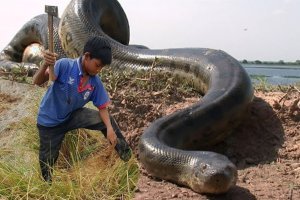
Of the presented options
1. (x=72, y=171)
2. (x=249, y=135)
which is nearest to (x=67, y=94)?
(x=72, y=171)

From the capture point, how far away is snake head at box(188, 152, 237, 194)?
507cm

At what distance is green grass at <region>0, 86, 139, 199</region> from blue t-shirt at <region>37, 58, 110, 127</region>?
54 centimetres

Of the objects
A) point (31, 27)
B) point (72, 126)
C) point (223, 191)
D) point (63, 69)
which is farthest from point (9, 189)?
point (31, 27)

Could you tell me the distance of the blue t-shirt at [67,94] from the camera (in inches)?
211

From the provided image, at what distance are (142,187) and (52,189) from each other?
3.08 ft

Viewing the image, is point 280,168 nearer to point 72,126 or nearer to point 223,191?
point 223,191

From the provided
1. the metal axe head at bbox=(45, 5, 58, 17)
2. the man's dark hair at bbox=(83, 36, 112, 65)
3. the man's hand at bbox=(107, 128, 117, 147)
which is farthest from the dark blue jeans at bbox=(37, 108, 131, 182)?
the metal axe head at bbox=(45, 5, 58, 17)

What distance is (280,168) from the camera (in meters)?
6.21

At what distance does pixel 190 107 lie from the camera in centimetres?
709

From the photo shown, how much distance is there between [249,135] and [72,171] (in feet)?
9.44

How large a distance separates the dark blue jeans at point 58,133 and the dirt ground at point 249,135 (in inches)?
31.4

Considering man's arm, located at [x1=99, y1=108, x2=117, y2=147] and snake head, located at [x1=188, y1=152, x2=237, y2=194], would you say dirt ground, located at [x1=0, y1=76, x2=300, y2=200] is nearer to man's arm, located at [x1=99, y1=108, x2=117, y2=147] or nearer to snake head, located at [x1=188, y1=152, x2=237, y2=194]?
snake head, located at [x1=188, y1=152, x2=237, y2=194]

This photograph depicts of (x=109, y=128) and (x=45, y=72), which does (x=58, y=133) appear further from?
(x=45, y=72)

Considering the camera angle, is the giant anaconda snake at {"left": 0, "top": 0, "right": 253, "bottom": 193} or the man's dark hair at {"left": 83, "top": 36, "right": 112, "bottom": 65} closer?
the man's dark hair at {"left": 83, "top": 36, "right": 112, "bottom": 65}
